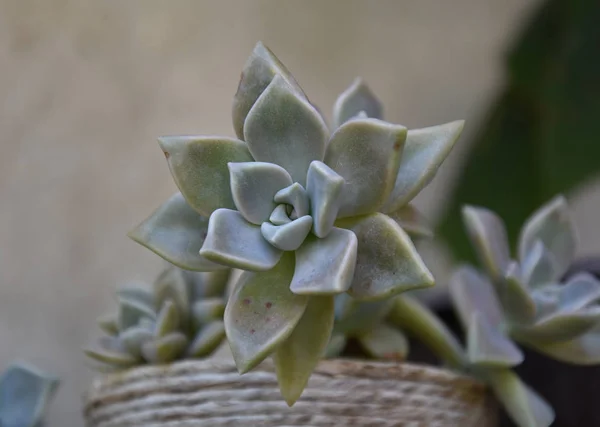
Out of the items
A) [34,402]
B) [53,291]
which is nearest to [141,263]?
[53,291]

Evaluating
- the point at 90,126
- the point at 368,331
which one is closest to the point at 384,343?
the point at 368,331

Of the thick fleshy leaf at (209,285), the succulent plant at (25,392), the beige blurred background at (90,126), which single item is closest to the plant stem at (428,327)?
the thick fleshy leaf at (209,285)

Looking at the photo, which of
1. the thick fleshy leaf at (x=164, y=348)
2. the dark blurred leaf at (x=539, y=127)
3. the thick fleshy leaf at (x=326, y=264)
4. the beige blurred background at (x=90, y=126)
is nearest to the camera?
the thick fleshy leaf at (x=326, y=264)

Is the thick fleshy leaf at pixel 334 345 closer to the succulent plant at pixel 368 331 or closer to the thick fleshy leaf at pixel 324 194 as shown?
the succulent plant at pixel 368 331

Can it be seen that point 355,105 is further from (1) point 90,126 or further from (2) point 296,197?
(1) point 90,126

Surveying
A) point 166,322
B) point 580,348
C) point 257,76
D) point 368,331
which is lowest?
point 580,348
